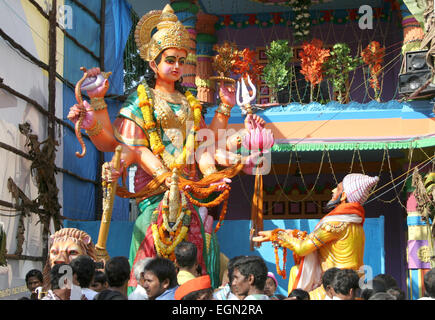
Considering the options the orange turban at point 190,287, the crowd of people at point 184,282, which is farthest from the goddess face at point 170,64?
the orange turban at point 190,287

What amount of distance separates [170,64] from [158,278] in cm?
429

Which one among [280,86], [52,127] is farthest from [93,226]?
[280,86]

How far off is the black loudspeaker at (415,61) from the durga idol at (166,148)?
260 cm

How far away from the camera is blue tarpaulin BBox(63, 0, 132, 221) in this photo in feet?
Result: 31.4

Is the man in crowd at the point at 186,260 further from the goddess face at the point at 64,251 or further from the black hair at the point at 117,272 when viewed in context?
the goddess face at the point at 64,251

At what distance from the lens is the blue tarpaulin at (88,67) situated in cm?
959

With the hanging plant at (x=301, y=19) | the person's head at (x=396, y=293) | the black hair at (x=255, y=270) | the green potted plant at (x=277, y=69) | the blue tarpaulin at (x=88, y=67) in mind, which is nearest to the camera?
the black hair at (x=255, y=270)

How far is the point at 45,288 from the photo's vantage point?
6066 millimetres

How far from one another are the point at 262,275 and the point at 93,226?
16.5 ft

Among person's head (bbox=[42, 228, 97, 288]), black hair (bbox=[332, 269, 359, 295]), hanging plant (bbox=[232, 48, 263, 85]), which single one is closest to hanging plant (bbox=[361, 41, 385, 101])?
hanging plant (bbox=[232, 48, 263, 85])

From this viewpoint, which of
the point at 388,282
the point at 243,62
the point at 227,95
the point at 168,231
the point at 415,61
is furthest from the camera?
the point at 243,62

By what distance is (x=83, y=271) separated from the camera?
4.54 metres

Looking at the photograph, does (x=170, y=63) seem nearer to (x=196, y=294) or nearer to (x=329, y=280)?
(x=329, y=280)

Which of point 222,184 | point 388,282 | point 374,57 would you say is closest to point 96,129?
point 222,184
